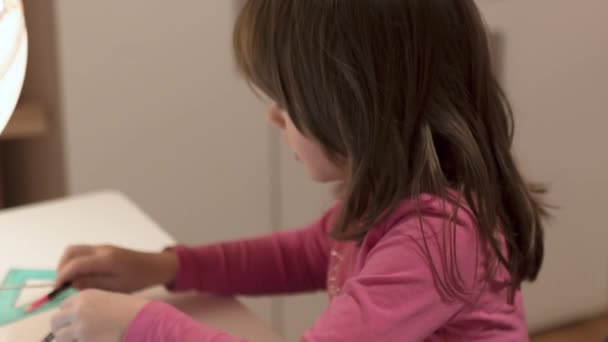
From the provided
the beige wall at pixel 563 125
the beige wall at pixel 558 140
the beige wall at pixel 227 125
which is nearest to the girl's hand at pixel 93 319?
the beige wall at pixel 227 125

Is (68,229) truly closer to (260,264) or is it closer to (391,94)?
(260,264)

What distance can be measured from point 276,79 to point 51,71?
2.48 ft

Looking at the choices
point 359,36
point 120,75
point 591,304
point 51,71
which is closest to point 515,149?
point 591,304

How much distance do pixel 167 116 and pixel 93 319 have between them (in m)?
0.76

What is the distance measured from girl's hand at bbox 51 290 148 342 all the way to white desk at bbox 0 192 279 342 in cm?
6

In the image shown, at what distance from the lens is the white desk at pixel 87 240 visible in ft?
2.49

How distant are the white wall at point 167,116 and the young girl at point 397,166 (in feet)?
2.04

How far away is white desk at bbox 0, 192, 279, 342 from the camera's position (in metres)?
0.76

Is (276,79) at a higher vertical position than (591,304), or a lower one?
higher

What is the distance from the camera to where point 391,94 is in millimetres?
694

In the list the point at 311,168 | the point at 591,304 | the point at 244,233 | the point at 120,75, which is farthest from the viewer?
the point at 591,304

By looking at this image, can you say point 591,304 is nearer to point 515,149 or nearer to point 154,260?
point 515,149

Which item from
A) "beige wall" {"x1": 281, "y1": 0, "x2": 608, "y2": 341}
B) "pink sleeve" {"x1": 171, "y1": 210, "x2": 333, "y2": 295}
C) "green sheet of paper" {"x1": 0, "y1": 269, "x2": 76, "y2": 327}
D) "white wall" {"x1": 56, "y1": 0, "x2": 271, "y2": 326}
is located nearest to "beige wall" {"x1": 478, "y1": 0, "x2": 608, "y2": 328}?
"beige wall" {"x1": 281, "y1": 0, "x2": 608, "y2": 341}

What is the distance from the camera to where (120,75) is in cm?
135
